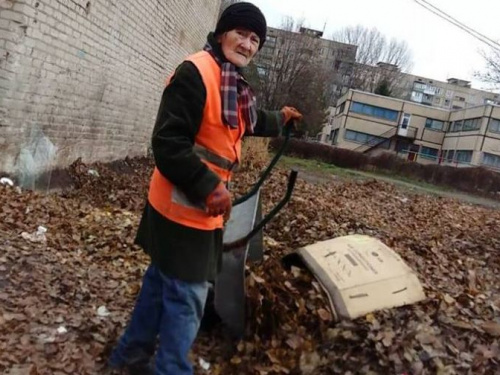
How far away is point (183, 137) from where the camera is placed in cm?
203

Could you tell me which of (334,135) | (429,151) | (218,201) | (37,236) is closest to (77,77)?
(37,236)

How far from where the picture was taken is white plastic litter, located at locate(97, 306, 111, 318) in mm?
3131

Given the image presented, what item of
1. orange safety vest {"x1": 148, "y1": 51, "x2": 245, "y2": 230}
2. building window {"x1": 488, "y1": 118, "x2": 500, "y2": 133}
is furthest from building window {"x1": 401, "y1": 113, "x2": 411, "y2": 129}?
orange safety vest {"x1": 148, "y1": 51, "x2": 245, "y2": 230}

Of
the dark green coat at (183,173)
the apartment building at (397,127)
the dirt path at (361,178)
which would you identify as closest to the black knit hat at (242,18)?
the dark green coat at (183,173)

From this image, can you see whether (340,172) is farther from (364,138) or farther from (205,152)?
(364,138)

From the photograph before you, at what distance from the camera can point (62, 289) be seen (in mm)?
3365

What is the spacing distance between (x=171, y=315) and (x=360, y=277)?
1.22m

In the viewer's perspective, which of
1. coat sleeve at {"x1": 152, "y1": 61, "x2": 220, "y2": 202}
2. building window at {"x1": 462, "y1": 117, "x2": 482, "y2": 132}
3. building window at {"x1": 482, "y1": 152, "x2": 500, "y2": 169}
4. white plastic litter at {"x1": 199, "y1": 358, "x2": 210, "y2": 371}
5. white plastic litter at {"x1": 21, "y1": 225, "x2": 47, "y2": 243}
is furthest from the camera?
building window at {"x1": 462, "y1": 117, "x2": 482, "y2": 132}

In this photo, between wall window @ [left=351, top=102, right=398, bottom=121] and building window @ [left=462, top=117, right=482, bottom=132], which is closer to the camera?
building window @ [left=462, top=117, right=482, bottom=132]

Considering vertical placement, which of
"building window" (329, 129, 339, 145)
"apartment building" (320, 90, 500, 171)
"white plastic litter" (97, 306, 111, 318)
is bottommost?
"white plastic litter" (97, 306, 111, 318)

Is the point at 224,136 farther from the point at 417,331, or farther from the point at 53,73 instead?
the point at 53,73

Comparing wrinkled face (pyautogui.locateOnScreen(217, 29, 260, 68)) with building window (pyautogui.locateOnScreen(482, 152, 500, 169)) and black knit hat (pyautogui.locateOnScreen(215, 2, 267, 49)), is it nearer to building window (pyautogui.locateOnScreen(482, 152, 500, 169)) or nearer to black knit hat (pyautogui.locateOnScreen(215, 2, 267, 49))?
black knit hat (pyautogui.locateOnScreen(215, 2, 267, 49))

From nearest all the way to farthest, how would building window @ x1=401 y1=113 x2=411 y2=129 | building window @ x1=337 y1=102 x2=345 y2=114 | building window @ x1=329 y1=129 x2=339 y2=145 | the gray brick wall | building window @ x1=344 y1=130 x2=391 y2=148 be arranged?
1. the gray brick wall
2. building window @ x1=401 y1=113 x2=411 y2=129
3. building window @ x1=344 y1=130 x2=391 y2=148
4. building window @ x1=337 y1=102 x2=345 y2=114
5. building window @ x1=329 y1=129 x2=339 y2=145

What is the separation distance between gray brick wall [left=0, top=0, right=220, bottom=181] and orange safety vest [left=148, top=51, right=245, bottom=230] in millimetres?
3828
